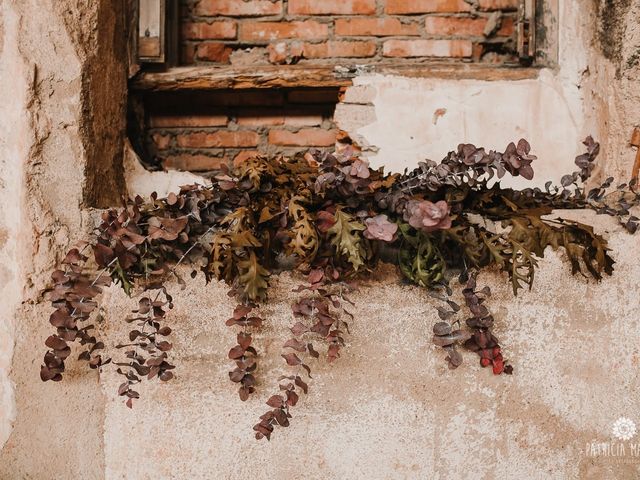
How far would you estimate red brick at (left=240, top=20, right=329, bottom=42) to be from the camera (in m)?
2.00

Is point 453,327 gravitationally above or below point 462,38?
below

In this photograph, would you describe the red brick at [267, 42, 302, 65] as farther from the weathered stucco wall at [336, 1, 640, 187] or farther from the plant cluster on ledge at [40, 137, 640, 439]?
the plant cluster on ledge at [40, 137, 640, 439]

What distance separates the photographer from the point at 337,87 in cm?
190

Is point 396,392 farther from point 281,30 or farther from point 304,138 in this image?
point 281,30

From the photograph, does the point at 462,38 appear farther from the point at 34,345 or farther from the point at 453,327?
the point at 34,345

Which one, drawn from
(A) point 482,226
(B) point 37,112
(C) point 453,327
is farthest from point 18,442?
(A) point 482,226

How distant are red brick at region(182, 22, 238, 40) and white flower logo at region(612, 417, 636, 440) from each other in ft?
5.85

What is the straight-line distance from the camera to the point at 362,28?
1.99 meters

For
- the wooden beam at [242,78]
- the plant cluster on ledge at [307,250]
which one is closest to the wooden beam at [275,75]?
the wooden beam at [242,78]

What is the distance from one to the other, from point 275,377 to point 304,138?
41.6 inches

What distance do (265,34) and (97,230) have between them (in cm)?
109

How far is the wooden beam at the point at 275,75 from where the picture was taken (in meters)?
1.82

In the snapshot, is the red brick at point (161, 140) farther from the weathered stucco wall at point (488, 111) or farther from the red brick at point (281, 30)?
the weathered stucco wall at point (488, 111)

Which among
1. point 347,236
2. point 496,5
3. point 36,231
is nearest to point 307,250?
point 347,236
